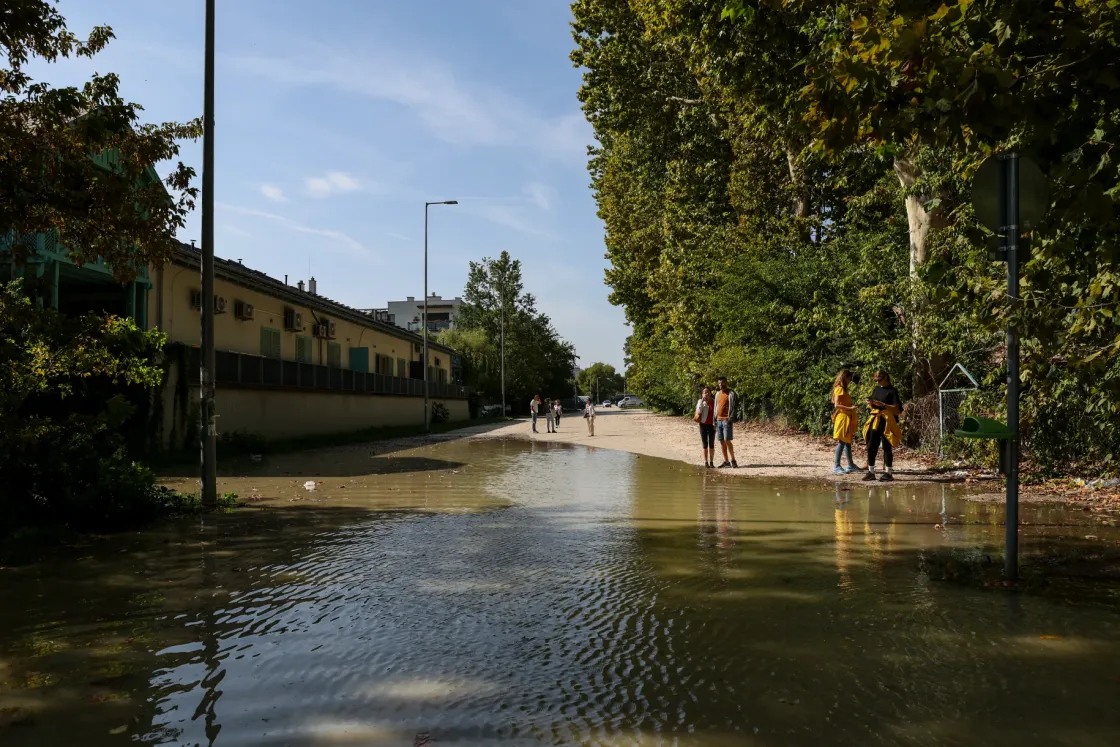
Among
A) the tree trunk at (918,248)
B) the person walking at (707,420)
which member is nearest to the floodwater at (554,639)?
the person walking at (707,420)

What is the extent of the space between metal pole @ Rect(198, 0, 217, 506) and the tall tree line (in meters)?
7.21

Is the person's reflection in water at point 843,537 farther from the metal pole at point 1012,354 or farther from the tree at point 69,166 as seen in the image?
the tree at point 69,166

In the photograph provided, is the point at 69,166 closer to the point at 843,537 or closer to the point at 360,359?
the point at 843,537

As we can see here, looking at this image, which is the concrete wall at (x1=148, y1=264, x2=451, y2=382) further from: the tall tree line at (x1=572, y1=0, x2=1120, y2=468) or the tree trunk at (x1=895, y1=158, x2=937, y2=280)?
the tree trunk at (x1=895, y1=158, x2=937, y2=280)

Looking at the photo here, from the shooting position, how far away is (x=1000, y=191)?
5496mm

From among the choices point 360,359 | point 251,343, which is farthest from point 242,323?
point 360,359

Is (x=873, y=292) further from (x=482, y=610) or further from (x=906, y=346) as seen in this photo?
(x=482, y=610)

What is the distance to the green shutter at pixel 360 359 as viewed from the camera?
36656 mm

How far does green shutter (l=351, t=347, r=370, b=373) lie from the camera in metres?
36.7

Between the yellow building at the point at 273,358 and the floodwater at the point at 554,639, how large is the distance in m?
9.71

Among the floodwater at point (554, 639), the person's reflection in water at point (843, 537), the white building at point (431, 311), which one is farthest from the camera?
the white building at point (431, 311)

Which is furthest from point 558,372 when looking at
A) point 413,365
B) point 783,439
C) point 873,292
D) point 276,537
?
point 276,537

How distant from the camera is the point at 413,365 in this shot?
1866 inches

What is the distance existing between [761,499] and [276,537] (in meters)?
6.53
